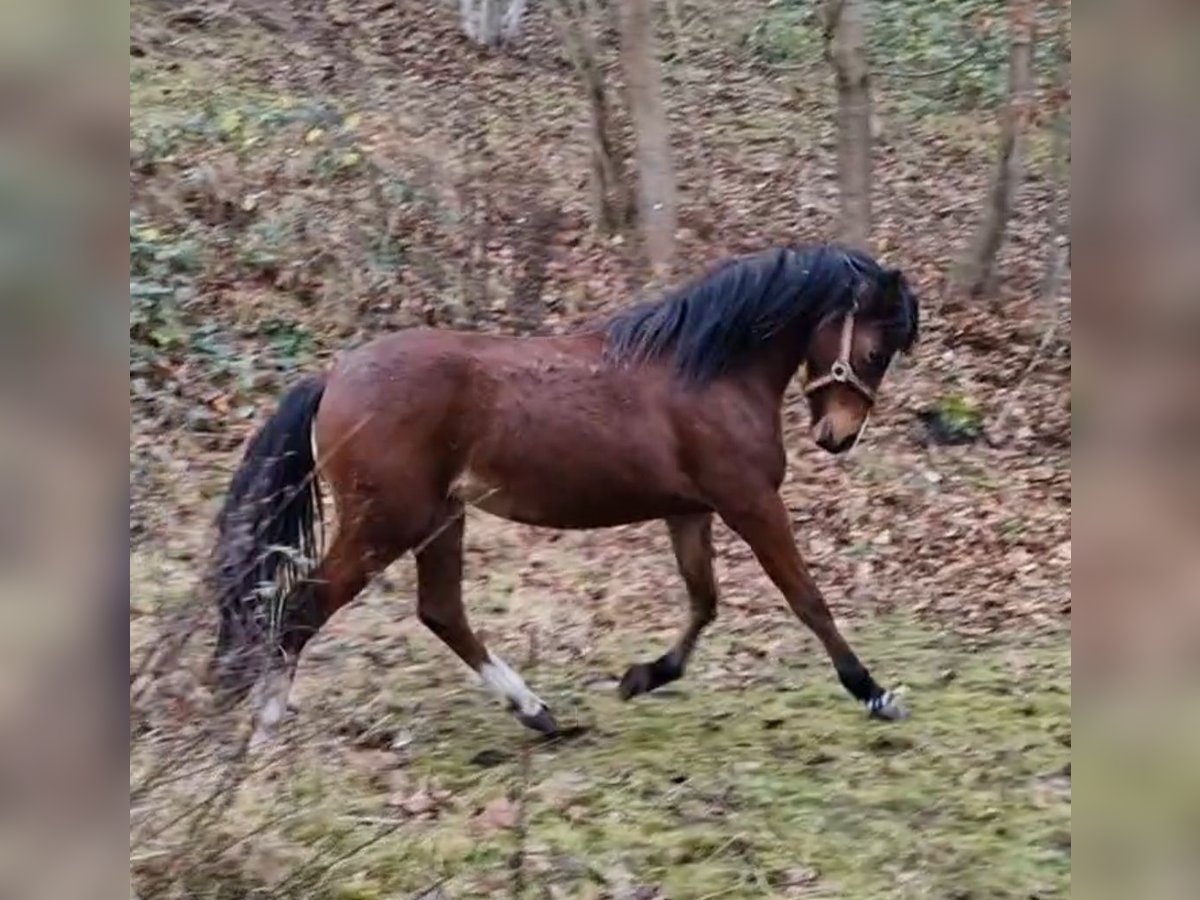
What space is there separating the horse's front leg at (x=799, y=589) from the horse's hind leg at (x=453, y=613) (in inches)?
40.7

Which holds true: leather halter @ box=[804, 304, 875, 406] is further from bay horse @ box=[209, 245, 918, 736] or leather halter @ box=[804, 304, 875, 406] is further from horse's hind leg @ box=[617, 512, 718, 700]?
horse's hind leg @ box=[617, 512, 718, 700]

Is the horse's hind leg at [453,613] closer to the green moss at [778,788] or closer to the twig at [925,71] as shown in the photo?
the green moss at [778,788]

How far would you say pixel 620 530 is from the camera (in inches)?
335

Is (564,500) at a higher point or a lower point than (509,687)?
higher

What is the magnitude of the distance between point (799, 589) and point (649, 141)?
7.09 metres

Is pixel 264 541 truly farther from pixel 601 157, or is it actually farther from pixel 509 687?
pixel 601 157

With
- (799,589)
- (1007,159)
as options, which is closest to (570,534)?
(799,589)

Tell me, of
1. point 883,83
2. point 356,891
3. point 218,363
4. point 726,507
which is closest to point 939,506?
point 726,507

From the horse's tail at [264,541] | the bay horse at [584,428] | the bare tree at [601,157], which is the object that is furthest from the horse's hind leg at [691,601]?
the bare tree at [601,157]

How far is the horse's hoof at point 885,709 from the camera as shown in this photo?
5.51 meters

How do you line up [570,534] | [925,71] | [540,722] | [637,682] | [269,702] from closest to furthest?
[269,702]
[540,722]
[637,682]
[570,534]
[925,71]

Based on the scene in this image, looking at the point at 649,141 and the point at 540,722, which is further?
the point at 649,141
